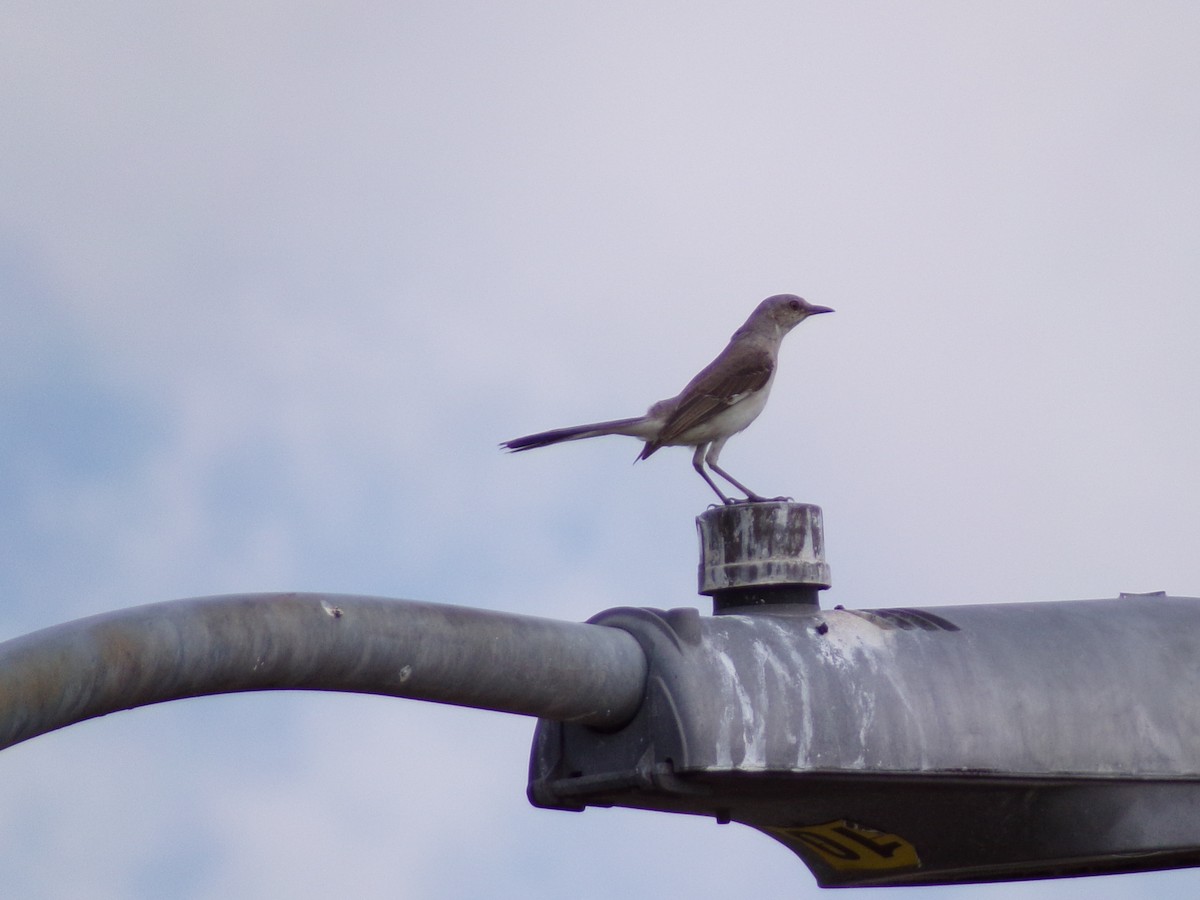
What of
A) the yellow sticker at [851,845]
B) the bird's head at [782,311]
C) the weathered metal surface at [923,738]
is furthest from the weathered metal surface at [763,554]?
the bird's head at [782,311]

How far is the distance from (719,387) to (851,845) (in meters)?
4.42

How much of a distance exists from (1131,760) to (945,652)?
1.37 feet

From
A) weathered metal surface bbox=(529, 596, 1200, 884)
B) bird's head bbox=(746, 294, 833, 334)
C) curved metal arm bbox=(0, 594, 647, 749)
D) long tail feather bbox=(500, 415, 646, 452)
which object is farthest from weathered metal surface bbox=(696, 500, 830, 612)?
bird's head bbox=(746, 294, 833, 334)

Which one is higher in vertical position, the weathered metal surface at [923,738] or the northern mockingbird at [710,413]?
the northern mockingbird at [710,413]

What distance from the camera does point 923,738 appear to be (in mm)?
2891

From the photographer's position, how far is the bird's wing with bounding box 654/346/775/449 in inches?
285

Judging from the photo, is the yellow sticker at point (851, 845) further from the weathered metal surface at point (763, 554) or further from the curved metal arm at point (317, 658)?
the curved metal arm at point (317, 658)

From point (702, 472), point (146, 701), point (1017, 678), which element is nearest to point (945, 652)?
point (1017, 678)

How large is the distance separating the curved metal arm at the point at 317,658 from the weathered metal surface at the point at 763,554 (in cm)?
65

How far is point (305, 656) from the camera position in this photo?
6.91 feet

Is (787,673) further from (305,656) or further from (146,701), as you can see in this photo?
(146,701)

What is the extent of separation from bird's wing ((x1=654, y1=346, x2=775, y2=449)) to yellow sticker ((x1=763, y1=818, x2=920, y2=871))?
3950 millimetres

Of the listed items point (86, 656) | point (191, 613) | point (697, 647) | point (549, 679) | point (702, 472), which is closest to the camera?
point (86, 656)

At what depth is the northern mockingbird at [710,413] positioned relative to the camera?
716 cm
